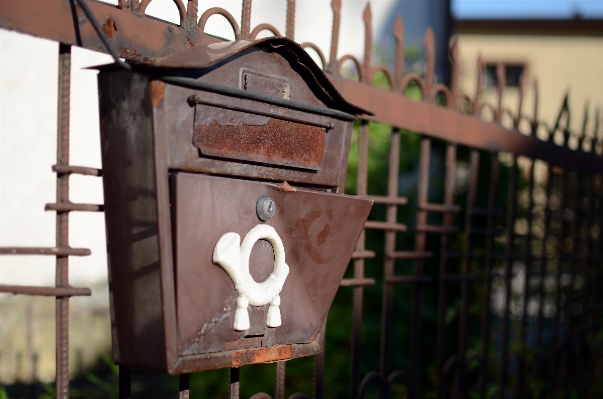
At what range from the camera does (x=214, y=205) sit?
4.14 ft

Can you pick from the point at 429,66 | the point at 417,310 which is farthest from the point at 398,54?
the point at 417,310

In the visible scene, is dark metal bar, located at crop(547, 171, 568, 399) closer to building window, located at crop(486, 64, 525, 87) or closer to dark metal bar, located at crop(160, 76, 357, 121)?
dark metal bar, located at crop(160, 76, 357, 121)

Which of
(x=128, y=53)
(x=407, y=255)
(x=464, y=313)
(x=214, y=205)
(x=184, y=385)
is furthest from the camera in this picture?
(x=464, y=313)

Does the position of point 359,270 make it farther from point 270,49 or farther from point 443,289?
point 270,49

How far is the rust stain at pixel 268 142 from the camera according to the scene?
1.27 meters

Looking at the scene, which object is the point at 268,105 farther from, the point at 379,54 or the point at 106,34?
Result: the point at 379,54

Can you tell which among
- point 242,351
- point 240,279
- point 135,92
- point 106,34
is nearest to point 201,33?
point 106,34

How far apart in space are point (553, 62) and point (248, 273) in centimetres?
1636

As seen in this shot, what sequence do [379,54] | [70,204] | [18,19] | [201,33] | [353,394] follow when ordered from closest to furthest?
[18,19], [70,204], [201,33], [353,394], [379,54]

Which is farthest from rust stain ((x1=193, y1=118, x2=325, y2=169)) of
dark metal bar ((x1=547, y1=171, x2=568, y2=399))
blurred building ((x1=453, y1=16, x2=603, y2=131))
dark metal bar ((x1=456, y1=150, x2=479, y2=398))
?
blurred building ((x1=453, y1=16, x2=603, y2=131))

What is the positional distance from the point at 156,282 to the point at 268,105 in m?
0.44

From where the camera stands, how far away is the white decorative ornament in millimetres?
1283

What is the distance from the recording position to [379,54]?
16.4ft

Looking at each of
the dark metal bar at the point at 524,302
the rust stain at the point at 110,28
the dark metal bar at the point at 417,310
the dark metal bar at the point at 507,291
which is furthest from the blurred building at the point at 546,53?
the rust stain at the point at 110,28
